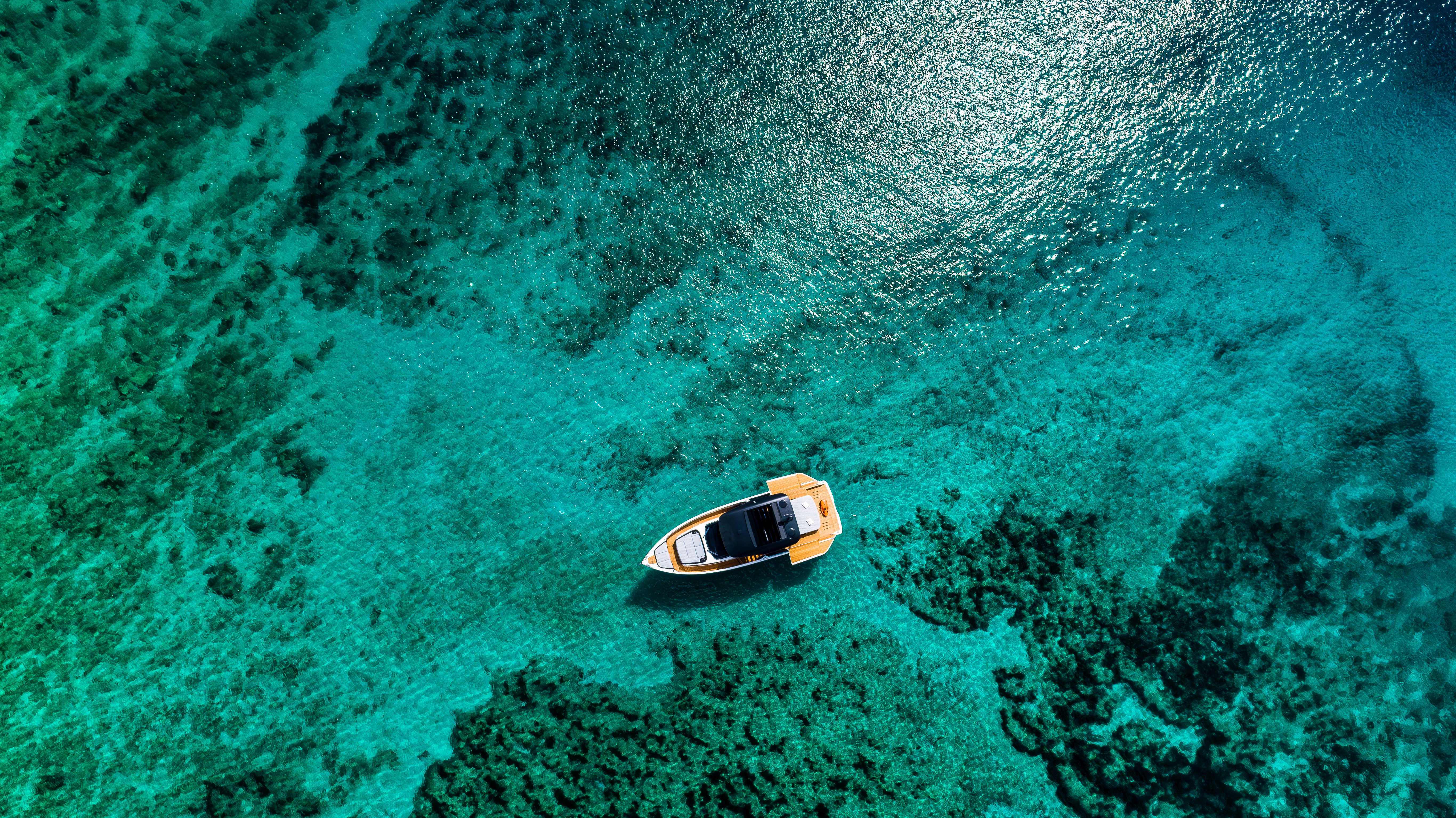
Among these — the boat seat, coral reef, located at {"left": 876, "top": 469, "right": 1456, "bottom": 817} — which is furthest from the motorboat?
coral reef, located at {"left": 876, "top": 469, "right": 1456, "bottom": 817}

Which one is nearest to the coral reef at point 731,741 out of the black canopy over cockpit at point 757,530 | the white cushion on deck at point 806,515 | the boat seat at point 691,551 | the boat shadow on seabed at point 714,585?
the boat shadow on seabed at point 714,585

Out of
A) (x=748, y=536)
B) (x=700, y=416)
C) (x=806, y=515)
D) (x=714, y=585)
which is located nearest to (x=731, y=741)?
(x=714, y=585)

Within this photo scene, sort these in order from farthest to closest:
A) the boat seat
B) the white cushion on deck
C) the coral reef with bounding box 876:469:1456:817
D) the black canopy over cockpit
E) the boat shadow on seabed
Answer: the coral reef with bounding box 876:469:1456:817
the boat shadow on seabed
the white cushion on deck
the boat seat
the black canopy over cockpit

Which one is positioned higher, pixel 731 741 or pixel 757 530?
pixel 757 530

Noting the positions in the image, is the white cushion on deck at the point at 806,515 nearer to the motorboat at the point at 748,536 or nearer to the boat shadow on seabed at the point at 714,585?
the motorboat at the point at 748,536

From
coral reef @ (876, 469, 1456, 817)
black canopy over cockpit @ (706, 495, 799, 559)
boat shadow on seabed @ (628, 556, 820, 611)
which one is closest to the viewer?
black canopy over cockpit @ (706, 495, 799, 559)

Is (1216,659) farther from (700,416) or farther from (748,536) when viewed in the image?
(700,416)

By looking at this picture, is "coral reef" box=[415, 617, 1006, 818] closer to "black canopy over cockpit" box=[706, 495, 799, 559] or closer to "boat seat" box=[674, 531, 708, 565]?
"boat seat" box=[674, 531, 708, 565]
